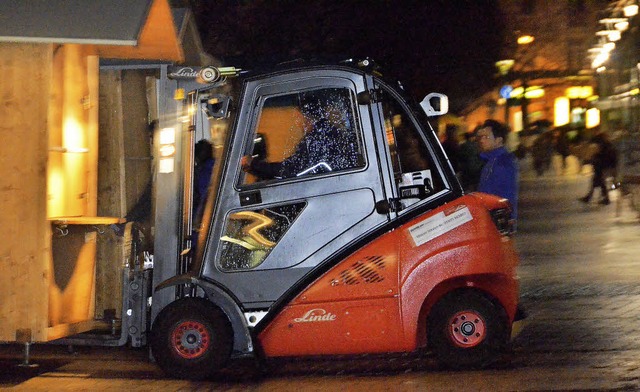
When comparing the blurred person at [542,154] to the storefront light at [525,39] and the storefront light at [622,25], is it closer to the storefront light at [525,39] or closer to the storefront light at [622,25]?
the storefront light at [525,39]

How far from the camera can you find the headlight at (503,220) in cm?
737

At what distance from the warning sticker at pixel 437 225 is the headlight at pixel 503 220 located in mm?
240

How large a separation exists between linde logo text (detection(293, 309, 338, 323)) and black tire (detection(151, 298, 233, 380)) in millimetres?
573

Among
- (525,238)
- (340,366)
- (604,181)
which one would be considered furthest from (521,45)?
(340,366)

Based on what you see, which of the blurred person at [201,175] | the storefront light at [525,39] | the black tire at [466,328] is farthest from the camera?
the storefront light at [525,39]

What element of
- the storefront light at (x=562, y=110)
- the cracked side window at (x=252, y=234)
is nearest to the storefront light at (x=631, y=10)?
the storefront light at (x=562, y=110)

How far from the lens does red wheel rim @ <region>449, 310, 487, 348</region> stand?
727 cm

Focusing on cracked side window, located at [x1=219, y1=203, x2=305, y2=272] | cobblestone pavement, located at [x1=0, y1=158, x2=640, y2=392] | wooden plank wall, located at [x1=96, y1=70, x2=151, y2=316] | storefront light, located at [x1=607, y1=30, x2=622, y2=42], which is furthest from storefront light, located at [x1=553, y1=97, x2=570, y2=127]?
cracked side window, located at [x1=219, y1=203, x2=305, y2=272]

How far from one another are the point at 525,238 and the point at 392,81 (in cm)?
1058

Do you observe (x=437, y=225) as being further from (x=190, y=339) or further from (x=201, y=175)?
(x=201, y=175)

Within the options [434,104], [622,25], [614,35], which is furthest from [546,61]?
[434,104]

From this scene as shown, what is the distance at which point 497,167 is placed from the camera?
9.04m

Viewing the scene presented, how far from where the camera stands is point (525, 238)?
17297 millimetres

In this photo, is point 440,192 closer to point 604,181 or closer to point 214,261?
point 214,261
